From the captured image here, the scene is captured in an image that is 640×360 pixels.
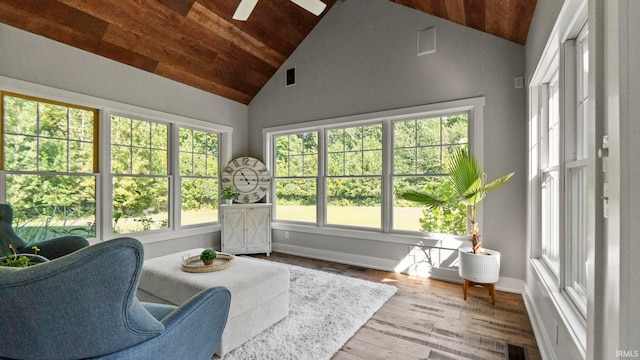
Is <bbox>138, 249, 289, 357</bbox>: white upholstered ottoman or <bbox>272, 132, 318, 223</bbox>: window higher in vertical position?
<bbox>272, 132, 318, 223</bbox>: window

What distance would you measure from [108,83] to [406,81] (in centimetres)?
371

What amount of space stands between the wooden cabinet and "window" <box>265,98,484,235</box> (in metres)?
0.41

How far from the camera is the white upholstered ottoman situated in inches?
77.2

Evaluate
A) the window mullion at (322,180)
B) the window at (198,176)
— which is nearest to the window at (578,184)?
the window mullion at (322,180)

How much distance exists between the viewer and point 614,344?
873 millimetres

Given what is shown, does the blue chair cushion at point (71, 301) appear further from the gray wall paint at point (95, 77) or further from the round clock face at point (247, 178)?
the round clock face at point (247, 178)

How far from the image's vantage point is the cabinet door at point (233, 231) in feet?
14.6

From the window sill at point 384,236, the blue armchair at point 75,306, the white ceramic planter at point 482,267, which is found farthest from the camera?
the window sill at point 384,236

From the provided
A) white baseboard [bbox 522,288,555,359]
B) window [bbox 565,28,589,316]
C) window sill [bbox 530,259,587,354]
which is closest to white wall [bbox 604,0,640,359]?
window sill [bbox 530,259,587,354]

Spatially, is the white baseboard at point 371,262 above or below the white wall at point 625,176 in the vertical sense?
below

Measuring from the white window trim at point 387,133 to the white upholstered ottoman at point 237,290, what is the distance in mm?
1904

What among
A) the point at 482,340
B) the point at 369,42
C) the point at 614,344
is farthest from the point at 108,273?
the point at 369,42

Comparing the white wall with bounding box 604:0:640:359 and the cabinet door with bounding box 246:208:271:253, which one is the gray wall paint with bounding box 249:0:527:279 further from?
the white wall with bounding box 604:0:640:359

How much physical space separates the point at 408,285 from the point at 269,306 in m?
1.76
